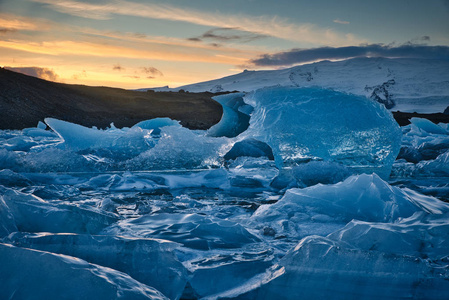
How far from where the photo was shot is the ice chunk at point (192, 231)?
2201 millimetres

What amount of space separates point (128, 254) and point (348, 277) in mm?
912

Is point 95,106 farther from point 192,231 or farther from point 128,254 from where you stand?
point 128,254

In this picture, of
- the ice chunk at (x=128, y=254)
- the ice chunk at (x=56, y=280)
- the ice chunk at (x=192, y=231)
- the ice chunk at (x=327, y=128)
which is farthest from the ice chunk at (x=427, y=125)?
the ice chunk at (x=56, y=280)

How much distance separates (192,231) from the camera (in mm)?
2334

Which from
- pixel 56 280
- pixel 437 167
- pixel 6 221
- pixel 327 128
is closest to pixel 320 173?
pixel 327 128

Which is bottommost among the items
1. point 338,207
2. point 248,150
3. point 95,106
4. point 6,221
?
point 248,150

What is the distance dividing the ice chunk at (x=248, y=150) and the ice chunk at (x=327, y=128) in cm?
258

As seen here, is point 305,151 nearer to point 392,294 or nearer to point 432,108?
point 392,294

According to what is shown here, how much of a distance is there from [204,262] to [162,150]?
389 cm

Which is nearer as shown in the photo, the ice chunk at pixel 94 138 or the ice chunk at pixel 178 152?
the ice chunk at pixel 178 152

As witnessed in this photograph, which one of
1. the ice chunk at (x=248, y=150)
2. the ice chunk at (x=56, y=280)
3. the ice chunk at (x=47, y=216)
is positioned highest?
the ice chunk at (x=56, y=280)

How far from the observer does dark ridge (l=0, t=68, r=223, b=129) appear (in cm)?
1883

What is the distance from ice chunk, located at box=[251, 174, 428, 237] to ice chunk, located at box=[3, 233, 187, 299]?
107cm

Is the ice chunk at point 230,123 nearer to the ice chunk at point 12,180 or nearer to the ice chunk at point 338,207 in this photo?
the ice chunk at point 12,180
